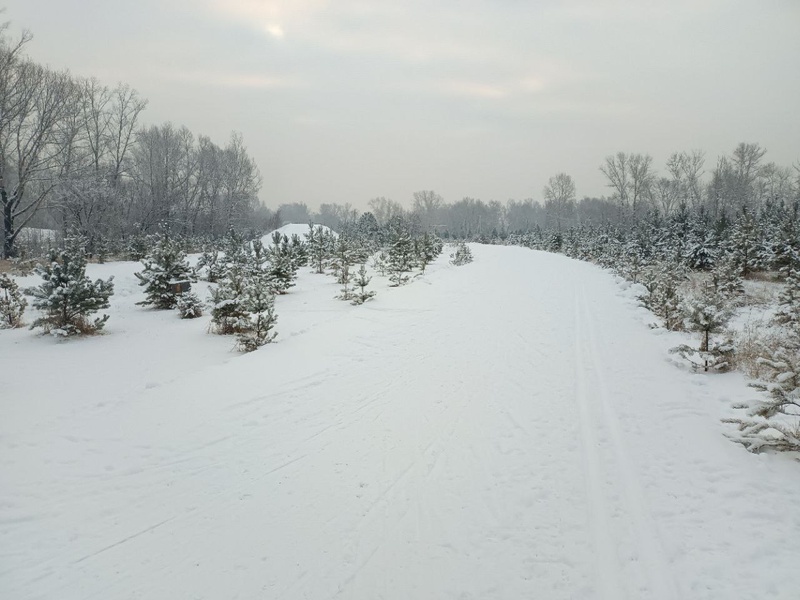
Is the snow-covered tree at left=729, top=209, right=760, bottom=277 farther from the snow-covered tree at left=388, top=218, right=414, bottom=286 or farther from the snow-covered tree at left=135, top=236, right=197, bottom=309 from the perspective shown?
the snow-covered tree at left=135, top=236, right=197, bottom=309

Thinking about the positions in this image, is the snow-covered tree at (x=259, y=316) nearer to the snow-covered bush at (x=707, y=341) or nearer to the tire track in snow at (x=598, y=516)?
the tire track in snow at (x=598, y=516)

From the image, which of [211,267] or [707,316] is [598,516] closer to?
[707,316]

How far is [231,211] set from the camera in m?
50.8

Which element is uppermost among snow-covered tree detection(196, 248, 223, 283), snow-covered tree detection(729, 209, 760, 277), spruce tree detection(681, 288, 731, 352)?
snow-covered tree detection(729, 209, 760, 277)

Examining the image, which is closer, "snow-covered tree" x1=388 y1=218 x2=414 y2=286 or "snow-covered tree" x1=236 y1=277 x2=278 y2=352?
"snow-covered tree" x1=236 y1=277 x2=278 y2=352

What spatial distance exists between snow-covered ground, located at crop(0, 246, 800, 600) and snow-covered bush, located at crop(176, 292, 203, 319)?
3.55 meters

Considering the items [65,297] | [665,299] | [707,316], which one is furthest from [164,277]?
[665,299]

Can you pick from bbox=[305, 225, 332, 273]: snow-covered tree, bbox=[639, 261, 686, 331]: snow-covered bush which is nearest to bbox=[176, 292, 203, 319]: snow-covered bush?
bbox=[305, 225, 332, 273]: snow-covered tree

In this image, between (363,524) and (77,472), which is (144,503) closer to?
(77,472)

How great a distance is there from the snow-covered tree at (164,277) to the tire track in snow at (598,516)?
493 inches

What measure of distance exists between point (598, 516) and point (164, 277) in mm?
13675

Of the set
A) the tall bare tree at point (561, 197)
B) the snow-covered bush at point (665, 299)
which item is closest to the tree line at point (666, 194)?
the tall bare tree at point (561, 197)

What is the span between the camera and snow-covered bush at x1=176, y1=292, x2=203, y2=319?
12.3 metres

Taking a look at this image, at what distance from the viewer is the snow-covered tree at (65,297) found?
376 inches
